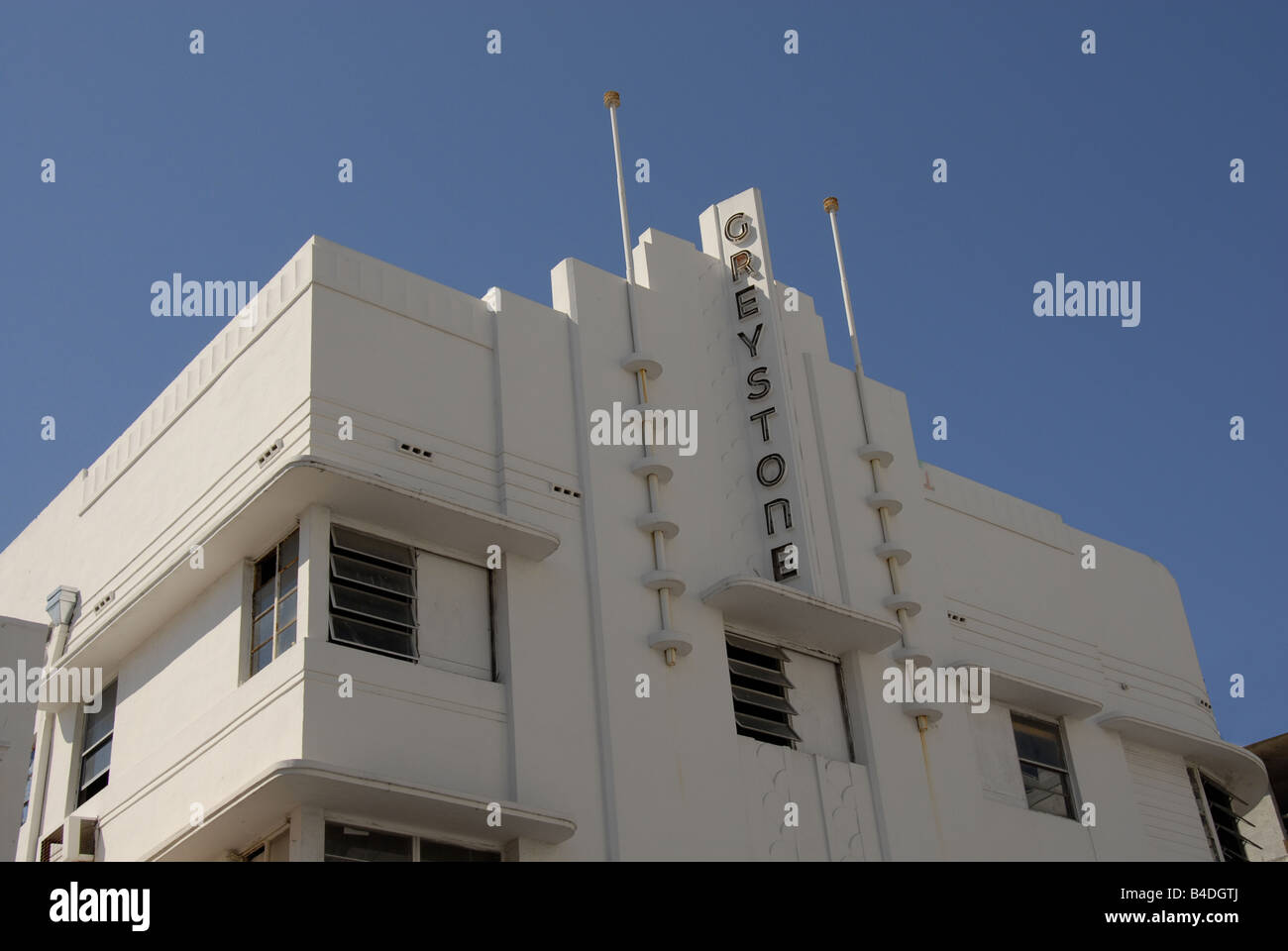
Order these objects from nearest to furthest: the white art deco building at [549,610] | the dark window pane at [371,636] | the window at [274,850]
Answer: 1. the window at [274,850]
2. the white art deco building at [549,610]
3. the dark window pane at [371,636]

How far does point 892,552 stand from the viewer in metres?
22.7

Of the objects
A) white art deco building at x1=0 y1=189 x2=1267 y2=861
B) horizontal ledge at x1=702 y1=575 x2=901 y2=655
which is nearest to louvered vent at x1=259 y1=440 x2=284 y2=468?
white art deco building at x1=0 y1=189 x2=1267 y2=861

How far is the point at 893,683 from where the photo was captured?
2173cm

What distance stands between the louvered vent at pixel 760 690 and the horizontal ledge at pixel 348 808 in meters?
3.76

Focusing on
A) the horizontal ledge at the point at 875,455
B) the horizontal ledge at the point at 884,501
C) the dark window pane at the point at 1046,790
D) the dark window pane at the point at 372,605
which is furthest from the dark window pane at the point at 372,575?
the dark window pane at the point at 1046,790

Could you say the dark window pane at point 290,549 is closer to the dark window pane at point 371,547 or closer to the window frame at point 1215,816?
the dark window pane at point 371,547

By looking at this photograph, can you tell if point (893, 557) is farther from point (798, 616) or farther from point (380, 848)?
point (380, 848)

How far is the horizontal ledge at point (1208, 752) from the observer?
24.4 m

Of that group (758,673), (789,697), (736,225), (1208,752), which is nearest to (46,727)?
(758,673)

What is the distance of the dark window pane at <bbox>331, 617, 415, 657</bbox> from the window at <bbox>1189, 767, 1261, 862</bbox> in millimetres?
13938

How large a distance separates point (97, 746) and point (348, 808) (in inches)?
234
